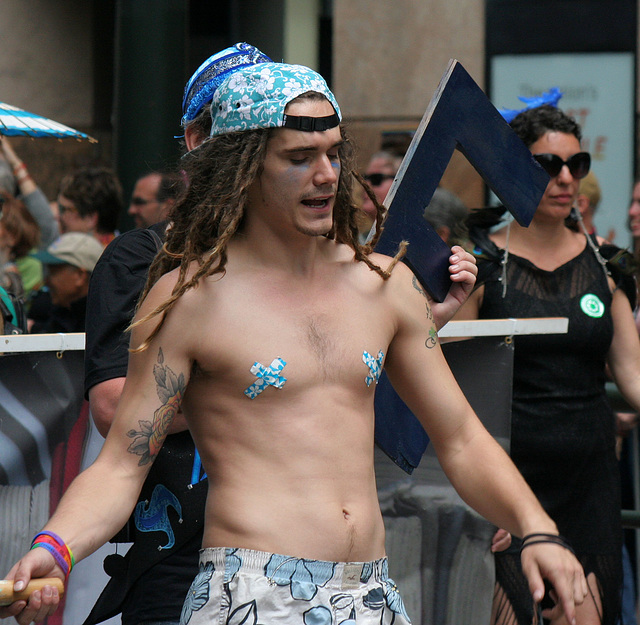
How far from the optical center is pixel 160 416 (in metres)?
2.68

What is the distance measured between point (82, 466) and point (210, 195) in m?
1.38

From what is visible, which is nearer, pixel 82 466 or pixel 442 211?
pixel 82 466

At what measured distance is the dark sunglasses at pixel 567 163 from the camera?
4.55m

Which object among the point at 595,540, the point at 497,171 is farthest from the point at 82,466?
the point at 595,540

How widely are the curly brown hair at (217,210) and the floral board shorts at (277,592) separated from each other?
0.56 m

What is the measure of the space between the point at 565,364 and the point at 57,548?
254 centimetres

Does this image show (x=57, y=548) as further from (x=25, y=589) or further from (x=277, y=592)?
(x=277, y=592)

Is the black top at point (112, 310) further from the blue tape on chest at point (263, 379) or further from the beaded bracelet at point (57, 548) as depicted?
the beaded bracelet at point (57, 548)

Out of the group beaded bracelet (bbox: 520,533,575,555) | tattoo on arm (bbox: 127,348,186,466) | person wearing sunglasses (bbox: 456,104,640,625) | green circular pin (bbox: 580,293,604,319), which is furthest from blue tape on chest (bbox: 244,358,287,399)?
green circular pin (bbox: 580,293,604,319)

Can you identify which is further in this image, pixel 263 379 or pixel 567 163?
pixel 567 163

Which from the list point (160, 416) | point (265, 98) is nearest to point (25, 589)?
point (160, 416)

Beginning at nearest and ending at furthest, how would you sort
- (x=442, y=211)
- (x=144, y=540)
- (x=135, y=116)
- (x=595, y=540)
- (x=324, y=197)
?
(x=324, y=197) → (x=144, y=540) → (x=595, y=540) → (x=442, y=211) → (x=135, y=116)

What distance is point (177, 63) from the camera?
8.38 metres

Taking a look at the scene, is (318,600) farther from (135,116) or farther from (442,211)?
(135,116)
